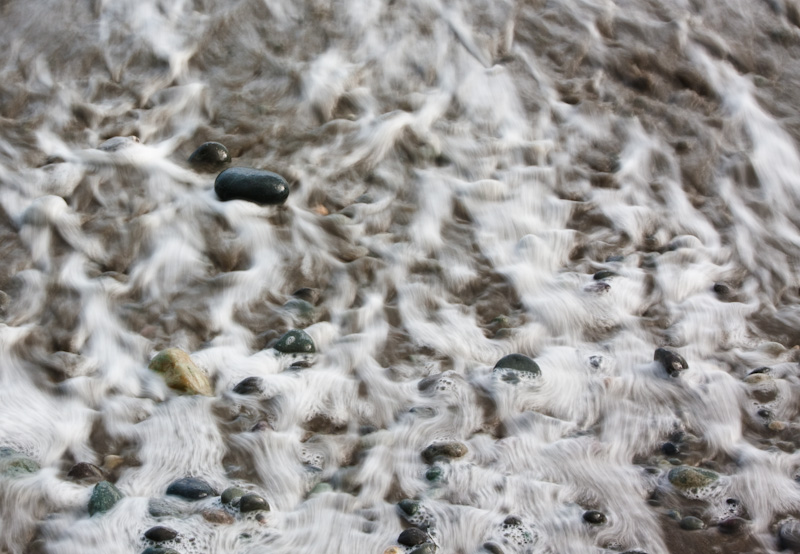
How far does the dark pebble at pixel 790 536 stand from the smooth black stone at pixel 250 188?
2.17m

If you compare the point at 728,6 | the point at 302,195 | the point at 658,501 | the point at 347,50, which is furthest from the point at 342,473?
the point at 728,6

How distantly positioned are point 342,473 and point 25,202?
180 centimetres

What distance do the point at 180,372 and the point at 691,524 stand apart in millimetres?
1566

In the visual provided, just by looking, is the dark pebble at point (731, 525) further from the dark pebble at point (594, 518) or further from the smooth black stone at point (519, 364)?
the smooth black stone at point (519, 364)

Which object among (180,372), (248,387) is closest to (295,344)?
(248,387)

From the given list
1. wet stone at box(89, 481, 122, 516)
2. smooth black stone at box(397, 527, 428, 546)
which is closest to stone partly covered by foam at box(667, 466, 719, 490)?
smooth black stone at box(397, 527, 428, 546)

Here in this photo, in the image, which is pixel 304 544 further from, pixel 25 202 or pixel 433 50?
pixel 433 50

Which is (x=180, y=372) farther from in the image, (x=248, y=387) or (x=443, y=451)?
(x=443, y=451)

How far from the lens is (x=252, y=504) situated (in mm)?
2334

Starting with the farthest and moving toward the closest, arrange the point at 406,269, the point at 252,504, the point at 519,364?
the point at 406,269, the point at 519,364, the point at 252,504

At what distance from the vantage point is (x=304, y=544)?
2.26 m

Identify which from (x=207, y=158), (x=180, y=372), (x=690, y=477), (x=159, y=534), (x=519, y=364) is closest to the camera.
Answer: (x=159, y=534)

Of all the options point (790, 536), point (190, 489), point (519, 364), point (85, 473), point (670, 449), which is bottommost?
point (85, 473)

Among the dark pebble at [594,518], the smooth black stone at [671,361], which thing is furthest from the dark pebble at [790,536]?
the smooth black stone at [671,361]
